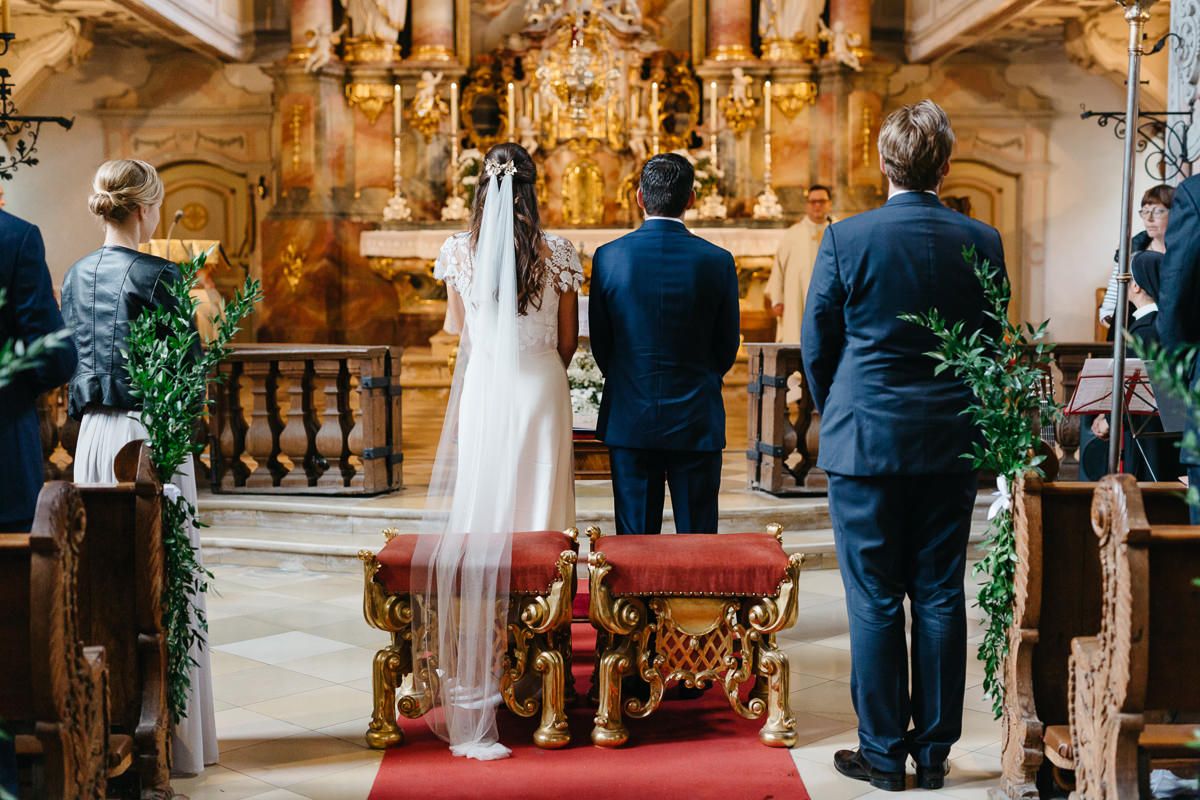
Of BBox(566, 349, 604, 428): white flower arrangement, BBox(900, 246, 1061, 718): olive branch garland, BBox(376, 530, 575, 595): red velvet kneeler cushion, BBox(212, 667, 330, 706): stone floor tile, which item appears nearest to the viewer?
BBox(900, 246, 1061, 718): olive branch garland

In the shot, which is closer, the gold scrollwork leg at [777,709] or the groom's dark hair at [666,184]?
the gold scrollwork leg at [777,709]

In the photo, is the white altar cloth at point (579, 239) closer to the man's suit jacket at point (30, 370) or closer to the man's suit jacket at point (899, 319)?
the man's suit jacket at point (899, 319)

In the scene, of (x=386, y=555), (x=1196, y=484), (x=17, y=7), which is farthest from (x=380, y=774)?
(x=17, y=7)

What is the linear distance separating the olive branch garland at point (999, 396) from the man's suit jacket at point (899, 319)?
1.7 inches

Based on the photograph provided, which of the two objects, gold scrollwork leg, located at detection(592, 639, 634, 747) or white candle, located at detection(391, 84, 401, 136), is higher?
white candle, located at detection(391, 84, 401, 136)

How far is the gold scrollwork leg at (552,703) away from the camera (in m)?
4.00

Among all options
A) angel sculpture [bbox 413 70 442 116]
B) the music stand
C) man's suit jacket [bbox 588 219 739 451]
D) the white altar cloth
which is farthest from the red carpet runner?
angel sculpture [bbox 413 70 442 116]

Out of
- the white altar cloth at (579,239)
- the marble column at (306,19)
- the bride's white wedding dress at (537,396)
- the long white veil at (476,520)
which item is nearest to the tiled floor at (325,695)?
the long white veil at (476,520)

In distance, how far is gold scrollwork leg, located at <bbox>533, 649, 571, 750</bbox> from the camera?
13.1 ft

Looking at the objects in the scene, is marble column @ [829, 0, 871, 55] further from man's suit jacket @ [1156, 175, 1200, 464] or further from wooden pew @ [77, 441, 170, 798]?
wooden pew @ [77, 441, 170, 798]

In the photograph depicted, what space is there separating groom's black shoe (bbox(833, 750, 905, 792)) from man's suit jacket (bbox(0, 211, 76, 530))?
228 cm

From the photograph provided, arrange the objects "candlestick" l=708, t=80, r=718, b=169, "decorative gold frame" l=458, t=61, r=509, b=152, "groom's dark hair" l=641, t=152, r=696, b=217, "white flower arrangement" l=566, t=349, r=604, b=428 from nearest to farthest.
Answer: "groom's dark hair" l=641, t=152, r=696, b=217 → "white flower arrangement" l=566, t=349, r=604, b=428 → "candlestick" l=708, t=80, r=718, b=169 → "decorative gold frame" l=458, t=61, r=509, b=152

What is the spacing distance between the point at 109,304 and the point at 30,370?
527mm

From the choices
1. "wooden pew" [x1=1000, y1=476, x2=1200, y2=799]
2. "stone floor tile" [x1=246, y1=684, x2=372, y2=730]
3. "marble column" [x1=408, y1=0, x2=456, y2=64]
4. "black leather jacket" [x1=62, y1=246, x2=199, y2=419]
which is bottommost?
"stone floor tile" [x1=246, y1=684, x2=372, y2=730]
